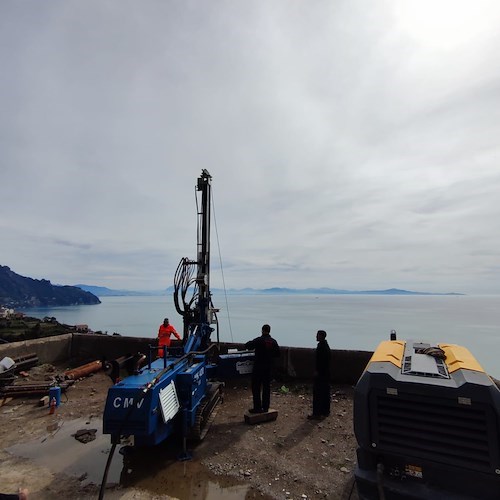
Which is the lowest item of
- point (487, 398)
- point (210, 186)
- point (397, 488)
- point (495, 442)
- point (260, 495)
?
point (260, 495)

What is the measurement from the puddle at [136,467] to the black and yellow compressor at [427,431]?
1.96m

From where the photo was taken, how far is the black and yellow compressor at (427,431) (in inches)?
116

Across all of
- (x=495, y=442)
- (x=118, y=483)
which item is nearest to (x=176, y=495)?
(x=118, y=483)

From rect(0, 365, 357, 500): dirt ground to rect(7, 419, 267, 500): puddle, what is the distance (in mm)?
14

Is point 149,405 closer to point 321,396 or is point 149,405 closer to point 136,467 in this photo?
point 136,467

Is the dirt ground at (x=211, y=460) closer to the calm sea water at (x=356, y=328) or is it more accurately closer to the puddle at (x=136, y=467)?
the puddle at (x=136, y=467)

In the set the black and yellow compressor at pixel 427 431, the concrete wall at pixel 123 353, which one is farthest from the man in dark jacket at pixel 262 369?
the black and yellow compressor at pixel 427 431

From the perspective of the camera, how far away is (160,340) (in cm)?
936

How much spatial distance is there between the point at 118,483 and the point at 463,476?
4.26 metres

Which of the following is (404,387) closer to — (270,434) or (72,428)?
(270,434)

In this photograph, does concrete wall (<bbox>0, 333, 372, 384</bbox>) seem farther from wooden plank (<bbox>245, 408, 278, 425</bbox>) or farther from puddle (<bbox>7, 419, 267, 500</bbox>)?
puddle (<bbox>7, 419, 267, 500</bbox>)

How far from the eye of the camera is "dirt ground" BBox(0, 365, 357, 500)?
4547 millimetres

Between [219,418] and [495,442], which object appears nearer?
[495,442]

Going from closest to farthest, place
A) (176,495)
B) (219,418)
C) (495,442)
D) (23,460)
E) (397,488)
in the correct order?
(495,442)
(397,488)
(176,495)
(23,460)
(219,418)
